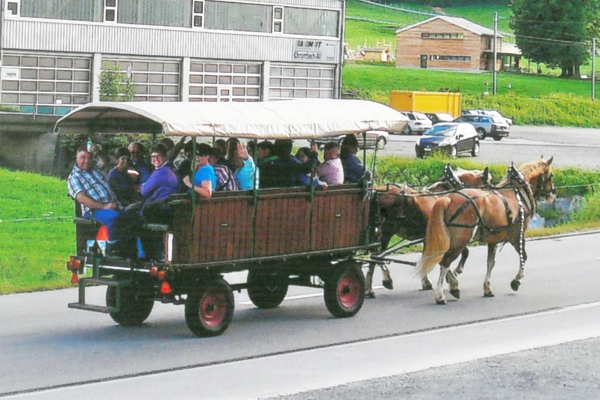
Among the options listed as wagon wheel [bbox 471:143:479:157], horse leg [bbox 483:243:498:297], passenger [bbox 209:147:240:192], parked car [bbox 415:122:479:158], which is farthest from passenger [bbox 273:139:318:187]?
wagon wheel [bbox 471:143:479:157]

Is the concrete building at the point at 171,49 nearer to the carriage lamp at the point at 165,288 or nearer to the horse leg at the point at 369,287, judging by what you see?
the horse leg at the point at 369,287

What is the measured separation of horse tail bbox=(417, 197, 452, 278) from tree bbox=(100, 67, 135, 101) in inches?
1712

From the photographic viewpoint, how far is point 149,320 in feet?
48.8

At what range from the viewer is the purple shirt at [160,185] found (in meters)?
13.2

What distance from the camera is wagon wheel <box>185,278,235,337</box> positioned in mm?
13305

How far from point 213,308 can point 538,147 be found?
49.3m

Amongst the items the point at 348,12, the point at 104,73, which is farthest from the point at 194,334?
the point at 348,12

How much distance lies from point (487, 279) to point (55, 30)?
4611 cm

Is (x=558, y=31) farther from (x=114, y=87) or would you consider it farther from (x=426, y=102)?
(x=114, y=87)

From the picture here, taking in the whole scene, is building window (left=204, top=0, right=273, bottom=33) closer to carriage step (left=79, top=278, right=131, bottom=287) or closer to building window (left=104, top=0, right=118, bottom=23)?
building window (left=104, top=0, right=118, bottom=23)

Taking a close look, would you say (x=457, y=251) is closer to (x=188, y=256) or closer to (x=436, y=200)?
(x=436, y=200)

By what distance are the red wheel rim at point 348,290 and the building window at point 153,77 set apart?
48.9m

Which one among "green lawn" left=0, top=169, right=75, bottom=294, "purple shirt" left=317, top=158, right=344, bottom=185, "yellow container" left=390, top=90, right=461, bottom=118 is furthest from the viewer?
"yellow container" left=390, top=90, right=461, bottom=118

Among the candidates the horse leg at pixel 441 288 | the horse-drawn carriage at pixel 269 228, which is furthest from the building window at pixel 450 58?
the horse leg at pixel 441 288
